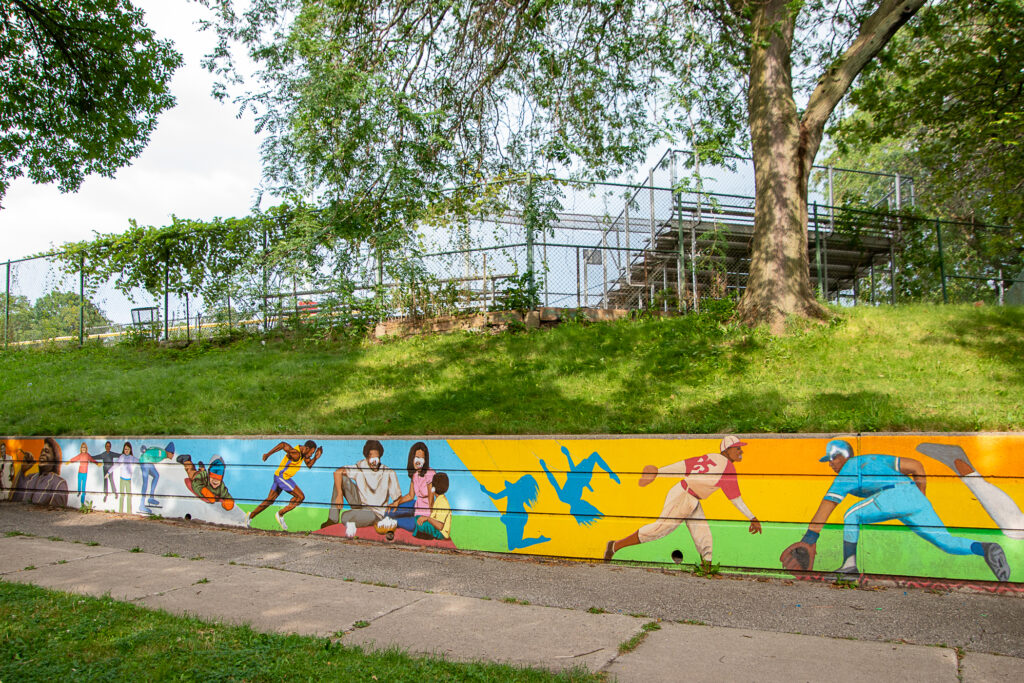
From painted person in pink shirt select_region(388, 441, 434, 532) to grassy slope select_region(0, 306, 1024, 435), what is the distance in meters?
0.48

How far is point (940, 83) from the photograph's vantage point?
35.8 feet

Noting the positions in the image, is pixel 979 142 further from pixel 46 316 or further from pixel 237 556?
pixel 46 316

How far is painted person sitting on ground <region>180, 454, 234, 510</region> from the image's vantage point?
25.9ft

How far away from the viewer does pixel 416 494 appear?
675cm

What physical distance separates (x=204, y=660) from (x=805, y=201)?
877 cm

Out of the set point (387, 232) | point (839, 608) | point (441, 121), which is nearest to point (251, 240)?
point (387, 232)

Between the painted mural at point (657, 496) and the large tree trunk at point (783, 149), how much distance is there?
3449 mm

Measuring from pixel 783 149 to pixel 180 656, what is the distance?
29.3 feet

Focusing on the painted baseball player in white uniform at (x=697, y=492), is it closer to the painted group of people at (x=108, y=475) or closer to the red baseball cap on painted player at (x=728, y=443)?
the red baseball cap on painted player at (x=728, y=443)

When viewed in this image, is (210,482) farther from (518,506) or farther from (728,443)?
(728,443)

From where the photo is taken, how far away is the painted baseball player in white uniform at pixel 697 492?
18.5ft

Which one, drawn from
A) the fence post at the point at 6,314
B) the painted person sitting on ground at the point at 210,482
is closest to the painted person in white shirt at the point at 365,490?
the painted person sitting on ground at the point at 210,482

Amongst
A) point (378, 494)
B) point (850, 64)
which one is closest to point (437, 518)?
point (378, 494)

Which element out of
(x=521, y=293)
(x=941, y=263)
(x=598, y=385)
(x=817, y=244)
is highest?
(x=817, y=244)
